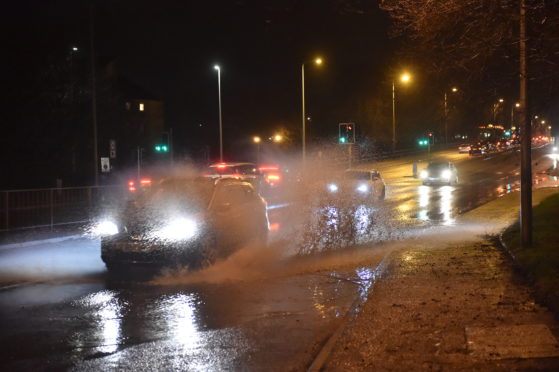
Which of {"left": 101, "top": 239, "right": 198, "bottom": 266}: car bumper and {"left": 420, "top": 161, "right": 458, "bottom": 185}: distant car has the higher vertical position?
{"left": 420, "top": 161, "right": 458, "bottom": 185}: distant car

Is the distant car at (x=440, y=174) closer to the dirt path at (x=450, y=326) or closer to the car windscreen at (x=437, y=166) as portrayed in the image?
the car windscreen at (x=437, y=166)

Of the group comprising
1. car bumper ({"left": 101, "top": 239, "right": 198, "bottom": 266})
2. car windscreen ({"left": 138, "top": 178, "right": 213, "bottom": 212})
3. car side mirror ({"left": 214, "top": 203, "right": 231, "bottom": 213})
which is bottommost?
car bumper ({"left": 101, "top": 239, "right": 198, "bottom": 266})

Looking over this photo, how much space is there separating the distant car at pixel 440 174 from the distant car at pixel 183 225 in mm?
26185

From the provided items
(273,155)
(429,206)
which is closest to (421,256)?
(429,206)

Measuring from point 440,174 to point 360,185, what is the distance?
1177 cm

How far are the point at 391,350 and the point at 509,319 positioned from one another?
1.80 metres

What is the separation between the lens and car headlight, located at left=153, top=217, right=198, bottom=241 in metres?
10.8

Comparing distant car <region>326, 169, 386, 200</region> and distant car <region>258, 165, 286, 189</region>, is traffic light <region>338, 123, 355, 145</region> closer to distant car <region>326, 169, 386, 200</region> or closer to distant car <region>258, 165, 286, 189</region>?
distant car <region>258, 165, 286, 189</region>

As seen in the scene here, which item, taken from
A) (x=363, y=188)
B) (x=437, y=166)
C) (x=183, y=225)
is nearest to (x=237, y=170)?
(x=363, y=188)

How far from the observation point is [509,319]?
7301mm

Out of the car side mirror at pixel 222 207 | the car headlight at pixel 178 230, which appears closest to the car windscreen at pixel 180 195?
the car side mirror at pixel 222 207

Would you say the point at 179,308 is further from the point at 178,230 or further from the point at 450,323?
the point at 450,323

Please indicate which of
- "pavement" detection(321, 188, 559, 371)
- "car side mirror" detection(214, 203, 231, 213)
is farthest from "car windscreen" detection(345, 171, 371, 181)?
"car side mirror" detection(214, 203, 231, 213)

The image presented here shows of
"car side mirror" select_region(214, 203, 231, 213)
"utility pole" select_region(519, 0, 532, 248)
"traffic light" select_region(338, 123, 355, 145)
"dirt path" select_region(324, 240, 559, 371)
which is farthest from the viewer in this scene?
"traffic light" select_region(338, 123, 355, 145)
